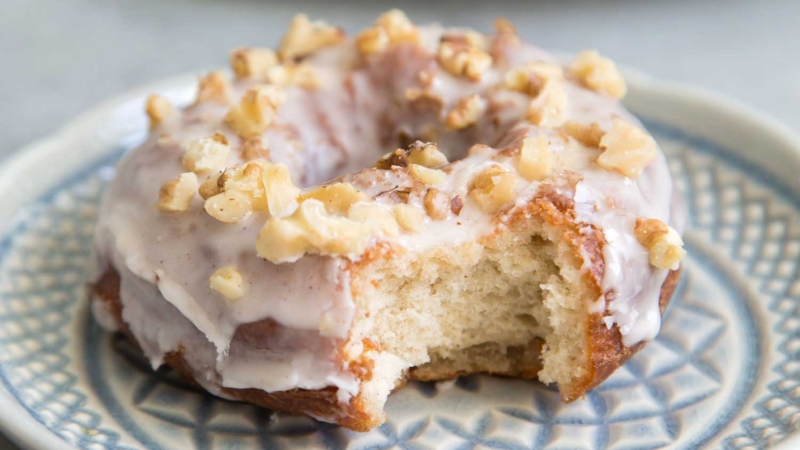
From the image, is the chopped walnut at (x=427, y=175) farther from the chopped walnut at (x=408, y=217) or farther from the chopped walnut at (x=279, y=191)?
the chopped walnut at (x=279, y=191)

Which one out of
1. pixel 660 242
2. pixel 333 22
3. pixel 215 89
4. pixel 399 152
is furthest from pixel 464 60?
pixel 333 22

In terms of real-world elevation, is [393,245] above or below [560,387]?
above

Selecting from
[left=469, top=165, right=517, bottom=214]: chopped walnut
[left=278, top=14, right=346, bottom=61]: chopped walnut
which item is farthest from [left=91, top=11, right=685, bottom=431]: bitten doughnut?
[left=278, top=14, right=346, bottom=61]: chopped walnut

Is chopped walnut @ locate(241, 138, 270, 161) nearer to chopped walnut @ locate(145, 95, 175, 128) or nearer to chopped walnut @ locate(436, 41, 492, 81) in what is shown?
chopped walnut @ locate(145, 95, 175, 128)

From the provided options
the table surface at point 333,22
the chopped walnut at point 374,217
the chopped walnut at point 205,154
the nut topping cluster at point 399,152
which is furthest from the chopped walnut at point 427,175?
the table surface at point 333,22

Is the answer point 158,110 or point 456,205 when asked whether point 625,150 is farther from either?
point 158,110
